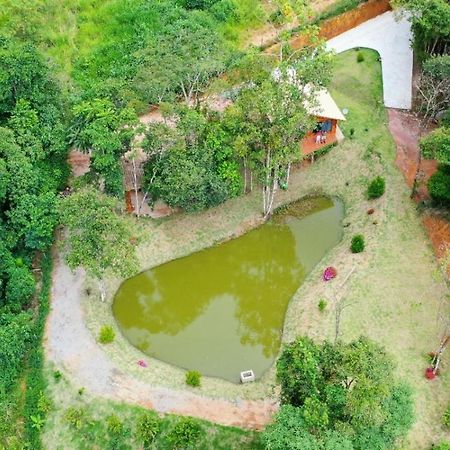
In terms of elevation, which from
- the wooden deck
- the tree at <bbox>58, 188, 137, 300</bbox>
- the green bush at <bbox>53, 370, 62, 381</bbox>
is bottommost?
the green bush at <bbox>53, 370, 62, 381</bbox>

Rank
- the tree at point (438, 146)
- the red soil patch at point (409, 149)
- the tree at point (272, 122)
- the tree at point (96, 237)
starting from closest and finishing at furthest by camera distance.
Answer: the tree at point (96, 237) < the tree at point (272, 122) < the tree at point (438, 146) < the red soil patch at point (409, 149)

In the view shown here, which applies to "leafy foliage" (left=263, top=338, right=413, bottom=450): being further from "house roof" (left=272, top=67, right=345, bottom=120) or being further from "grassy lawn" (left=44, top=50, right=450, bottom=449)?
"house roof" (left=272, top=67, right=345, bottom=120)

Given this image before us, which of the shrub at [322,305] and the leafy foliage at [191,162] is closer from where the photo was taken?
the shrub at [322,305]

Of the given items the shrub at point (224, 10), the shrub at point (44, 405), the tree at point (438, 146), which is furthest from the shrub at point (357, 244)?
the shrub at point (224, 10)

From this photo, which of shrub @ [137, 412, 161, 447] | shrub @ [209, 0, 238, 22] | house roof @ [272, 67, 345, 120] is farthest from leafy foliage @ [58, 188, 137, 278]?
shrub @ [209, 0, 238, 22]

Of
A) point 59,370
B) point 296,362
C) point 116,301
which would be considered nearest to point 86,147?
point 116,301

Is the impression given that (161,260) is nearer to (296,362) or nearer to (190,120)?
(190,120)

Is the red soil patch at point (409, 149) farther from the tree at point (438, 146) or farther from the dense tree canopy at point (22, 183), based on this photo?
the dense tree canopy at point (22, 183)
